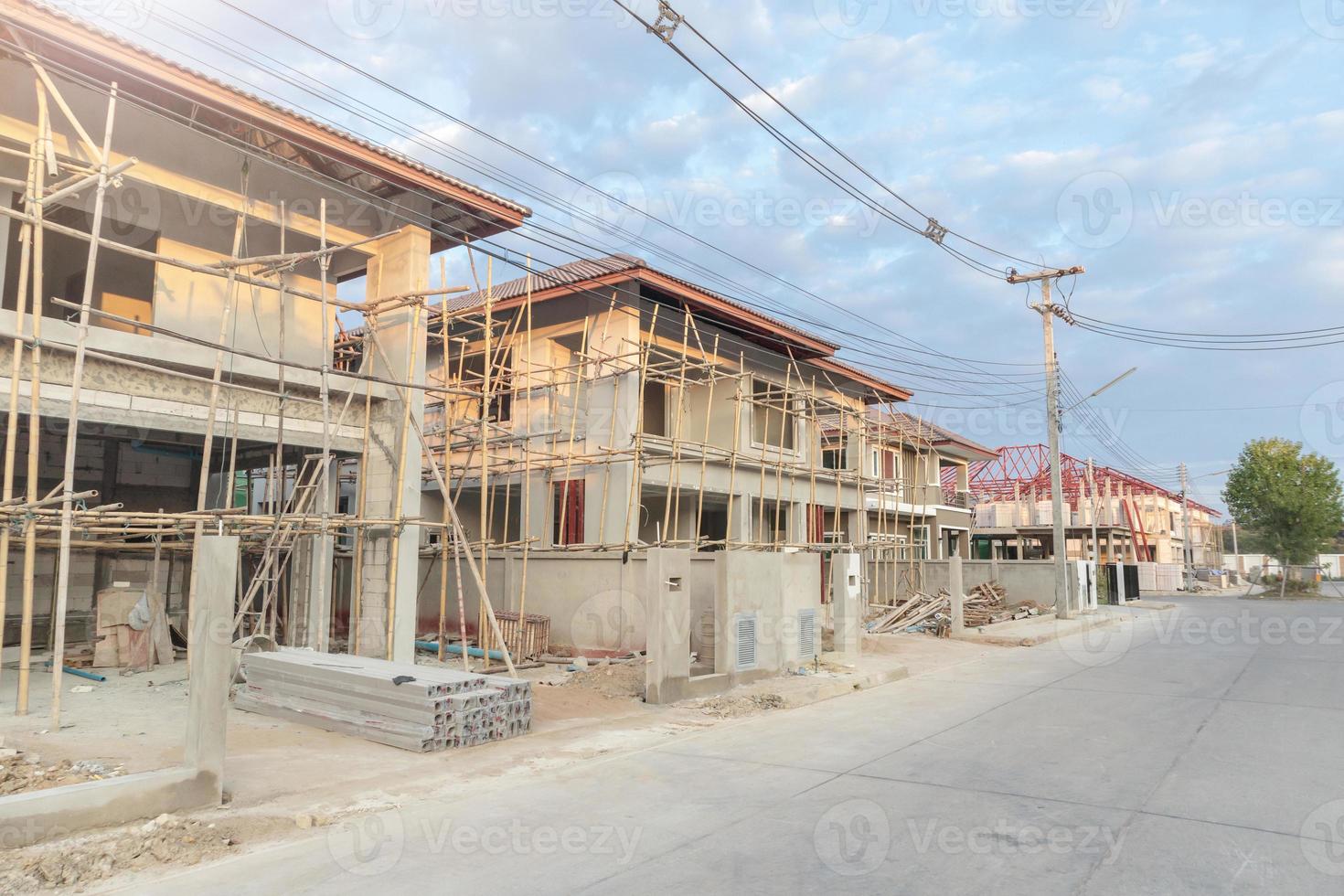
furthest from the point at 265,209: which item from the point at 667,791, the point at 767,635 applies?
the point at 667,791

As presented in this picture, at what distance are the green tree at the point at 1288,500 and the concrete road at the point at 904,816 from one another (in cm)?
4033

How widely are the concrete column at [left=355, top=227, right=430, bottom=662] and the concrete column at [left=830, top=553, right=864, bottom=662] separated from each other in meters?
8.03

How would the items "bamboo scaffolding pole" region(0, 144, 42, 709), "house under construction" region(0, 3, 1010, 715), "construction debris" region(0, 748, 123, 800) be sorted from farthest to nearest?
"house under construction" region(0, 3, 1010, 715) → "bamboo scaffolding pole" region(0, 144, 42, 709) → "construction debris" region(0, 748, 123, 800)

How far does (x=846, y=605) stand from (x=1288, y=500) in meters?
39.3

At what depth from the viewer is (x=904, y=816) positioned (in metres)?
6.30

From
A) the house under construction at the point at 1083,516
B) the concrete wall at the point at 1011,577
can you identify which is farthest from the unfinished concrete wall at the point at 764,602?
the house under construction at the point at 1083,516

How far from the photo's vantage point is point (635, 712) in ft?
36.3

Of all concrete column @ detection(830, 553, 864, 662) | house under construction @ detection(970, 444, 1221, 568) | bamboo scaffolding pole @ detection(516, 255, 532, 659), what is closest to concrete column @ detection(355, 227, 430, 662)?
bamboo scaffolding pole @ detection(516, 255, 532, 659)

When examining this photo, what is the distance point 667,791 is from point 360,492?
923 cm

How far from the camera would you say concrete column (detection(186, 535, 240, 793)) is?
21.2ft

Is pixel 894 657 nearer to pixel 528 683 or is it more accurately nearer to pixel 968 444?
pixel 528 683

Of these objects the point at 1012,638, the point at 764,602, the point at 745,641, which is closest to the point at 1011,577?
the point at 1012,638

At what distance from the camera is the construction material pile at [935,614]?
2343 cm

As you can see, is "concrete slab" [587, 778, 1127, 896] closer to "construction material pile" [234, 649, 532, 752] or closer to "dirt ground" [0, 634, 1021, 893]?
→ "dirt ground" [0, 634, 1021, 893]
